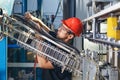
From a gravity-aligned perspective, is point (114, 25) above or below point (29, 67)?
above

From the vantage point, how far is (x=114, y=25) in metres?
1.97

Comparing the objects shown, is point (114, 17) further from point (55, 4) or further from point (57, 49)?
point (55, 4)

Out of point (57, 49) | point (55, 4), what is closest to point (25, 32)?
point (57, 49)

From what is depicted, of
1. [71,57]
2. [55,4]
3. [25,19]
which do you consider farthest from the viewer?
[55,4]

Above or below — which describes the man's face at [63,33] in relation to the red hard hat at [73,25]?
below

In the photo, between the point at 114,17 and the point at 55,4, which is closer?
the point at 114,17

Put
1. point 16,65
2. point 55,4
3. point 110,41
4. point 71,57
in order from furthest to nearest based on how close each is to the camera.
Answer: point 55,4
point 16,65
point 71,57
point 110,41

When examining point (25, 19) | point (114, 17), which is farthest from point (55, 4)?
point (114, 17)

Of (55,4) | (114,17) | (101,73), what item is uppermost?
(55,4)

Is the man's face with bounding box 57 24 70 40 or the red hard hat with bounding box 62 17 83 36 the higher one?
the red hard hat with bounding box 62 17 83 36

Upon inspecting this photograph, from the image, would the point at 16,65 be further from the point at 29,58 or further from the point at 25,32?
the point at 25,32

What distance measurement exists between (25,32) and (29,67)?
7.44 feet

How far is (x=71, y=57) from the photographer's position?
7.11 ft

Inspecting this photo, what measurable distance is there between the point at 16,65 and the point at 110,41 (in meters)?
2.66
